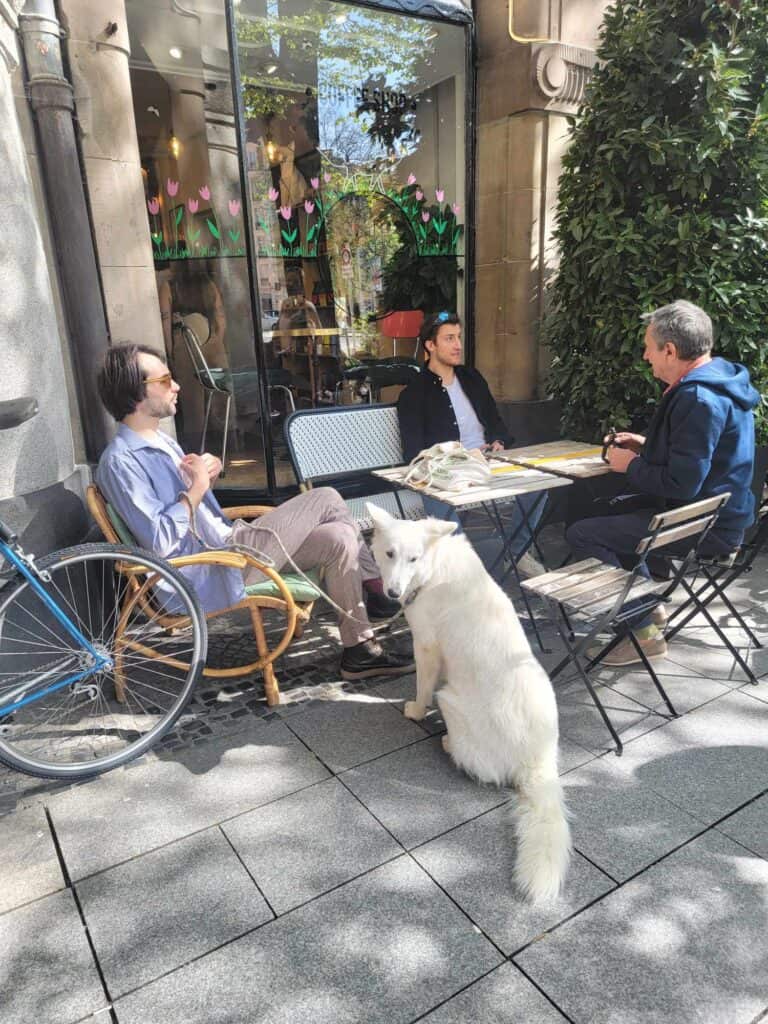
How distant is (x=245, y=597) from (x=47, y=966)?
1.51 meters

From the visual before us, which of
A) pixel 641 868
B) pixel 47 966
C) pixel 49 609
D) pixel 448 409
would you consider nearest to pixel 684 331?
pixel 448 409

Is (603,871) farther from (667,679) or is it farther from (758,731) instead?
(667,679)

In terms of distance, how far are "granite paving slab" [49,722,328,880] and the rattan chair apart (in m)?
0.32

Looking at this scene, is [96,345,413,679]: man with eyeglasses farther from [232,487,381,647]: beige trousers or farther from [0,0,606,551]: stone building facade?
[0,0,606,551]: stone building facade

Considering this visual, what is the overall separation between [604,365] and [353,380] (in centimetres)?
271

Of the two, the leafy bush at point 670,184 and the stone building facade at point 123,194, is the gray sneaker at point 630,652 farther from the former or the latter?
the stone building facade at point 123,194

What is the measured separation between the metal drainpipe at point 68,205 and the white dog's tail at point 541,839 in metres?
3.39

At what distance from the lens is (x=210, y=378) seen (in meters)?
6.28

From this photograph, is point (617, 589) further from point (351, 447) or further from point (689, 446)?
point (351, 447)

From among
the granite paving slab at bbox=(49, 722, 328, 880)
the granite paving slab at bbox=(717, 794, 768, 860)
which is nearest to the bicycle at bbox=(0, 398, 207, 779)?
the granite paving slab at bbox=(49, 722, 328, 880)

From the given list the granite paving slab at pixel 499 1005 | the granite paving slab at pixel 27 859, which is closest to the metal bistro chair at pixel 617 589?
the granite paving slab at pixel 499 1005

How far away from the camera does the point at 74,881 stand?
2.23 meters

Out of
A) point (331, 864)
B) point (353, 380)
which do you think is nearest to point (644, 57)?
point (353, 380)

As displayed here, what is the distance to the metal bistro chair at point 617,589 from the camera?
9.00 ft
